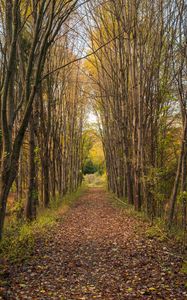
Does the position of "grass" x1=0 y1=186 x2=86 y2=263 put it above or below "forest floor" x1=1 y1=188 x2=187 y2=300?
above

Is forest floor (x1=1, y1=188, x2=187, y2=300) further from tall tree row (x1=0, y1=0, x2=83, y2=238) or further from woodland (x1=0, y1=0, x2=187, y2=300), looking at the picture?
tall tree row (x1=0, y1=0, x2=83, y2=238)

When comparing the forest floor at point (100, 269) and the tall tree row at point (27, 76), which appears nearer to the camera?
the forest floor at point (100, 269)

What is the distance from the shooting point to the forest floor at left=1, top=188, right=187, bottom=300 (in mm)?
4223

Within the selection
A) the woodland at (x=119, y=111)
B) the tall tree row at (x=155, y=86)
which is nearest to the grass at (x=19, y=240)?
the woodland at (x=119, y=111)

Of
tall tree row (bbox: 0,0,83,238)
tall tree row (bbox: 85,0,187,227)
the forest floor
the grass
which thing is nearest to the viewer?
the forest floor

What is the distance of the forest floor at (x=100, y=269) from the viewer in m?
4.22

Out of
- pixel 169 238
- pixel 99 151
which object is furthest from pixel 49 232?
pixel 99 151

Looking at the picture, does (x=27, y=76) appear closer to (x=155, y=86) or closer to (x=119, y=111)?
(x=155, y=86)

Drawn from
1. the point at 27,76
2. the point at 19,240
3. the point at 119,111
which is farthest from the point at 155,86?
the point at 19,240

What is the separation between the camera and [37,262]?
A: 18.3 feet

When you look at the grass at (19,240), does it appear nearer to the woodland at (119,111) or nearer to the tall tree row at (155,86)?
the woodland at (119,111)

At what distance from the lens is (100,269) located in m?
5.32

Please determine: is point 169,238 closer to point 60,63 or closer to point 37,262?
→ point 37,262

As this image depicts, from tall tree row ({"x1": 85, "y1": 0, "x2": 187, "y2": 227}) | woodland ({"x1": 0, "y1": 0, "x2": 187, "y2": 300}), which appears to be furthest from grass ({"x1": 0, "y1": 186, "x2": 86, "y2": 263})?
tall tree row ({"x1": 85, "y1": 0, "x2": 187, "y2": 227})
